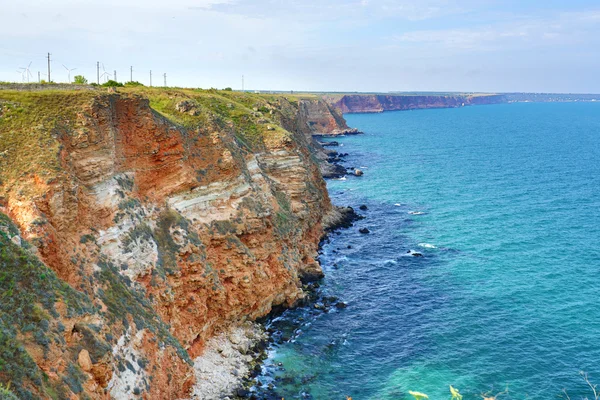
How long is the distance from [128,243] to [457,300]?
3650 cm

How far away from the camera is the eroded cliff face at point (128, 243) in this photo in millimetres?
29438

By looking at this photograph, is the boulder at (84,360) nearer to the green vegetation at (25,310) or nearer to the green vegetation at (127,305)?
the green vegetation at (25,310)

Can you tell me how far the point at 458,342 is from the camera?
159 ft

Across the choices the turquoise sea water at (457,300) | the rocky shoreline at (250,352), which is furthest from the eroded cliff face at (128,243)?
the turquoise sea water at (457,300)

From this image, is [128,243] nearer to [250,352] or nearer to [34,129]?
[34,129]

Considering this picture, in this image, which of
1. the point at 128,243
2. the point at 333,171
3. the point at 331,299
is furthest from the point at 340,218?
the point at 128,243

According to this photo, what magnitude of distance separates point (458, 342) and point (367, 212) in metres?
48.2

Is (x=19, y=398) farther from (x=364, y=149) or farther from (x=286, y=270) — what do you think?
(x=364, y=149)

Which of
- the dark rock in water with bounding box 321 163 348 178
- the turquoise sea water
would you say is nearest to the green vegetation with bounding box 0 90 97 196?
the turquoise sea water

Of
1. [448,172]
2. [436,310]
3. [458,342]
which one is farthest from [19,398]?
[448,172]

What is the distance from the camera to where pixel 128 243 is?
4066cm

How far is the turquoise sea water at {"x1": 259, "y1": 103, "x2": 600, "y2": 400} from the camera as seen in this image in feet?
142

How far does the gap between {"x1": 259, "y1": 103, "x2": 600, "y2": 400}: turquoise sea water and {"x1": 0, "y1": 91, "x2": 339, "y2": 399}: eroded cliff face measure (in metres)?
7.95

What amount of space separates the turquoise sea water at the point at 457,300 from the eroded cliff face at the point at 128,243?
7.95m
